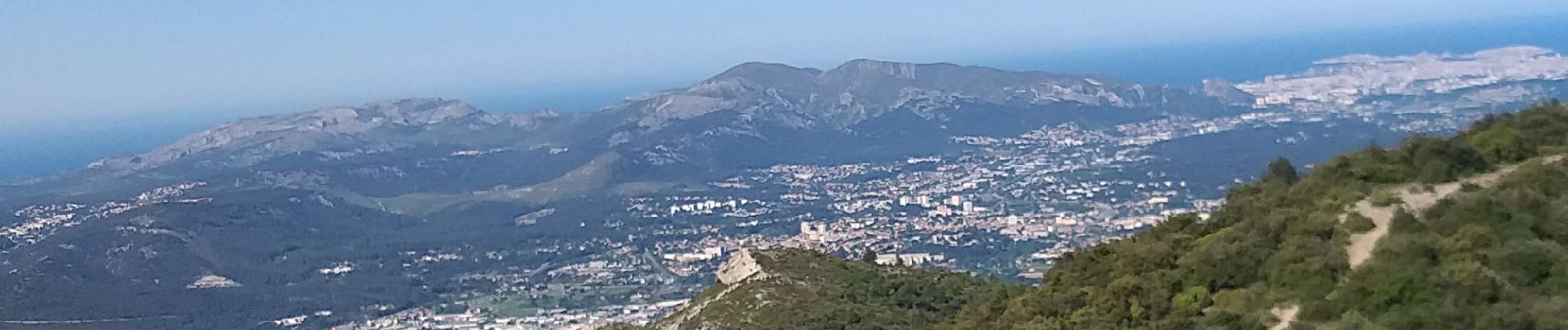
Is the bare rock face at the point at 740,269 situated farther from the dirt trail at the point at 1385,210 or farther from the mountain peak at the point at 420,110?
the mountain peak at the point at 420,110

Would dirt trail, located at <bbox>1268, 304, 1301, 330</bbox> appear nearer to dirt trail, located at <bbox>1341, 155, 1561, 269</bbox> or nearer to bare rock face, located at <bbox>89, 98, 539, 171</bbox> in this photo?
dirt trail, located at <bbox>1341, 155, 1561, 269</bbox>

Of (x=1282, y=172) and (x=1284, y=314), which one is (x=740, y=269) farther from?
(x=1284, y=314)

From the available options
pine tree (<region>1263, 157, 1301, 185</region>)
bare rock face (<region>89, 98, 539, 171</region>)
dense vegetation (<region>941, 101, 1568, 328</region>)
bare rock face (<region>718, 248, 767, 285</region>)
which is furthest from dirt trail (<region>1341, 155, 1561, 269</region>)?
bare rock face (<region>89, 98, 539, 171</region>)

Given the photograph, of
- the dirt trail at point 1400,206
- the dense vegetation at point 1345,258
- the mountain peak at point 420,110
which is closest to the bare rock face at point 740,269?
the dense vegetation at point 1345,258

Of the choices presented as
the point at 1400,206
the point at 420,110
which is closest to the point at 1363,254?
the point at 1400,206

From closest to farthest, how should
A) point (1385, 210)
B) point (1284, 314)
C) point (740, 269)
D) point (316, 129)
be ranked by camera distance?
point (1284, 314), point (1385, 210), point (740, 269), point (316, 129)

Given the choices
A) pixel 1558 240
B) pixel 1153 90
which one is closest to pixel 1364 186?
pixel 1558 240

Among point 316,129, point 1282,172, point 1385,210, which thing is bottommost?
point 316,129

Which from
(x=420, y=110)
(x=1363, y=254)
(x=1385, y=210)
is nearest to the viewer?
(x=1363, y=254)

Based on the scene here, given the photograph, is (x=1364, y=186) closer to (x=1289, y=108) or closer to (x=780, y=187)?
(x=780, y=187)
